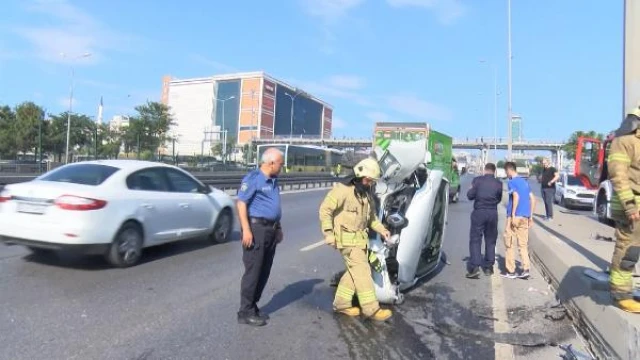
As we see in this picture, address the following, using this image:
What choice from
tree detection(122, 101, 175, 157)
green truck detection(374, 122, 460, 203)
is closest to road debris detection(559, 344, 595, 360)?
green truck detection(374, 122, 460, 203)

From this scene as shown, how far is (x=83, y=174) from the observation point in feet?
25.0

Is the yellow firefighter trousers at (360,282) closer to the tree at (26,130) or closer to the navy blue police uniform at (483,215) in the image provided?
the navy blue police uniform at (483,215)

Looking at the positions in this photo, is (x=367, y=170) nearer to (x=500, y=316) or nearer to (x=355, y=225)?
(x=355, y=225)

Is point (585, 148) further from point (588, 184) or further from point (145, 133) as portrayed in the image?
point (145, 133)

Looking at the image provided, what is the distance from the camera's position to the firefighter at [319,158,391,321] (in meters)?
5.34

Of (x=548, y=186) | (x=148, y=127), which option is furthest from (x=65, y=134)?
(x=548, y=186)

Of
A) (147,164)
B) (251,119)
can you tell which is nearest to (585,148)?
(147,164)

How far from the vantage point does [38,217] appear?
6988 mm

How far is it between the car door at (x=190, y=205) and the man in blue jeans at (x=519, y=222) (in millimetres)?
4969

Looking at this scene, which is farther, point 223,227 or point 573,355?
point 223,227

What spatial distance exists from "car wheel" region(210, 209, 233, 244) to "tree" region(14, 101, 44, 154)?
42.8 meters

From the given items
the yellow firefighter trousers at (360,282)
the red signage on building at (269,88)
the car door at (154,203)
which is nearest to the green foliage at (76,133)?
the car door at (154,203)

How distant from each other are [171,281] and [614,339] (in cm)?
488

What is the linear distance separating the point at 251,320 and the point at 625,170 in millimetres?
3568
